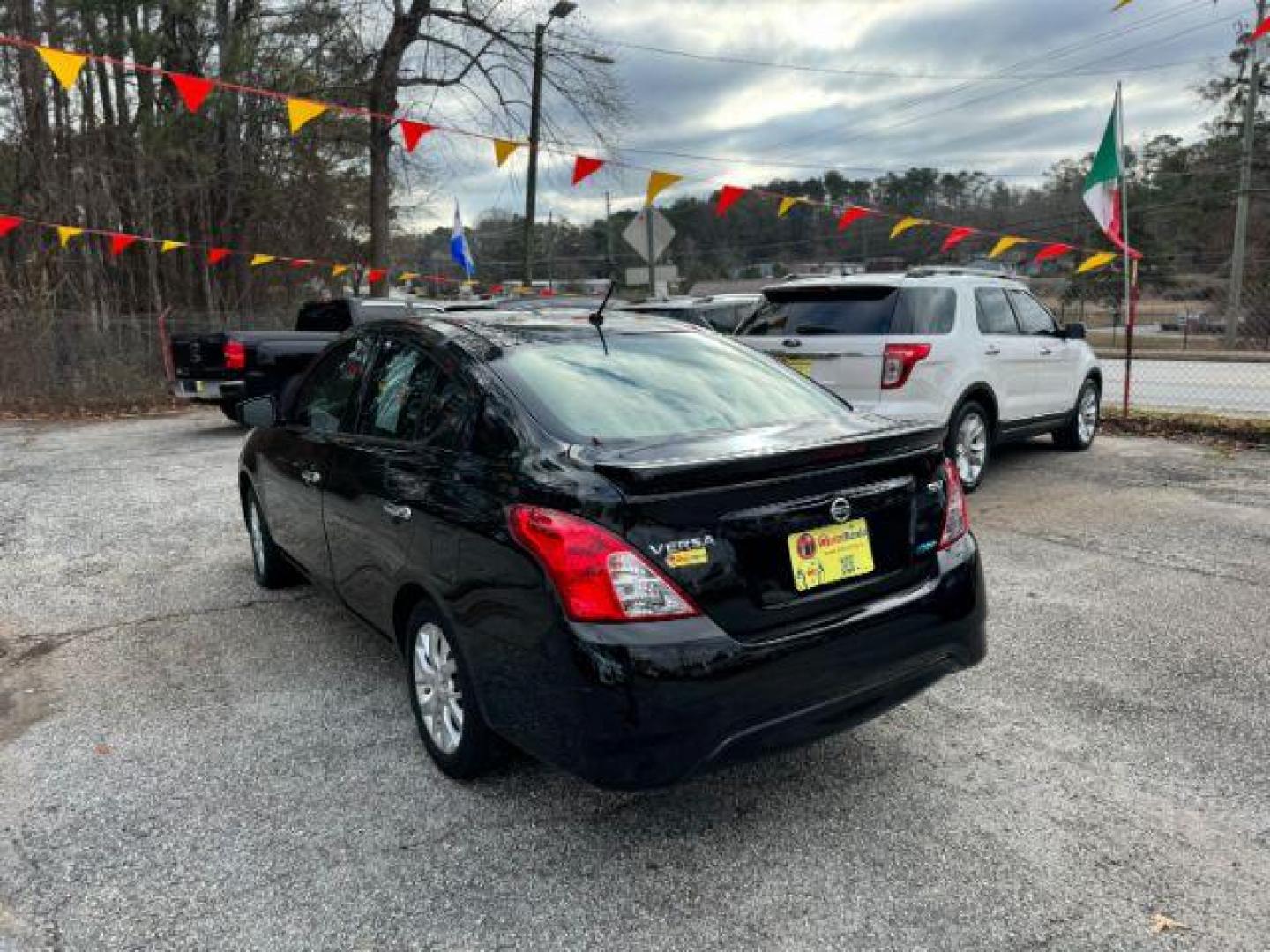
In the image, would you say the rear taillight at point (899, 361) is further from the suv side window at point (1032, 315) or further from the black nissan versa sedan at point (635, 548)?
the black nissan versa sedan at point (635, 548)

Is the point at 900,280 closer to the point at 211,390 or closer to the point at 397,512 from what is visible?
the point at 397,512

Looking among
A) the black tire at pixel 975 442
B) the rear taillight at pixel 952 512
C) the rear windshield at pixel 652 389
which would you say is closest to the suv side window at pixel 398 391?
the rear windshield at pixel 652 389

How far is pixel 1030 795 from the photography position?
10.1ft

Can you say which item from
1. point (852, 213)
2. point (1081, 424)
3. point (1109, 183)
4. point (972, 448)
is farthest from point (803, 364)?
point (852, 213)

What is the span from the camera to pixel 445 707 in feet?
10.7

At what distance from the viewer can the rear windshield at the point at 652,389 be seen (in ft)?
10.1

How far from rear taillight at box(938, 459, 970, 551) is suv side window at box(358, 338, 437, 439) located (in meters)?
1.91

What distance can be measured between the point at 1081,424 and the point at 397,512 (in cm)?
815

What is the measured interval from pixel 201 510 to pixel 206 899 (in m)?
5.67

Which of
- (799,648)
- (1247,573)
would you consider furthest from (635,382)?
(1247,573)

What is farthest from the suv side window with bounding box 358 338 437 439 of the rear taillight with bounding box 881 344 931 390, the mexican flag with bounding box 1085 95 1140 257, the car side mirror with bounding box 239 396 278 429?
the mexican flag with bounding box 1085 95 1140 257

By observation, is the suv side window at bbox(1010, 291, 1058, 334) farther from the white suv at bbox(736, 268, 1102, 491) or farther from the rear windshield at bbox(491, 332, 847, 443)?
the rear windshield at bbox(491, 332, 847, 443)

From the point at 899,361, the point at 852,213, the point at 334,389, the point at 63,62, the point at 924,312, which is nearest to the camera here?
the point at 334,389

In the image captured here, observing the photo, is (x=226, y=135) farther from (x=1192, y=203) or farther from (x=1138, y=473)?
(x=1192, y=203)
